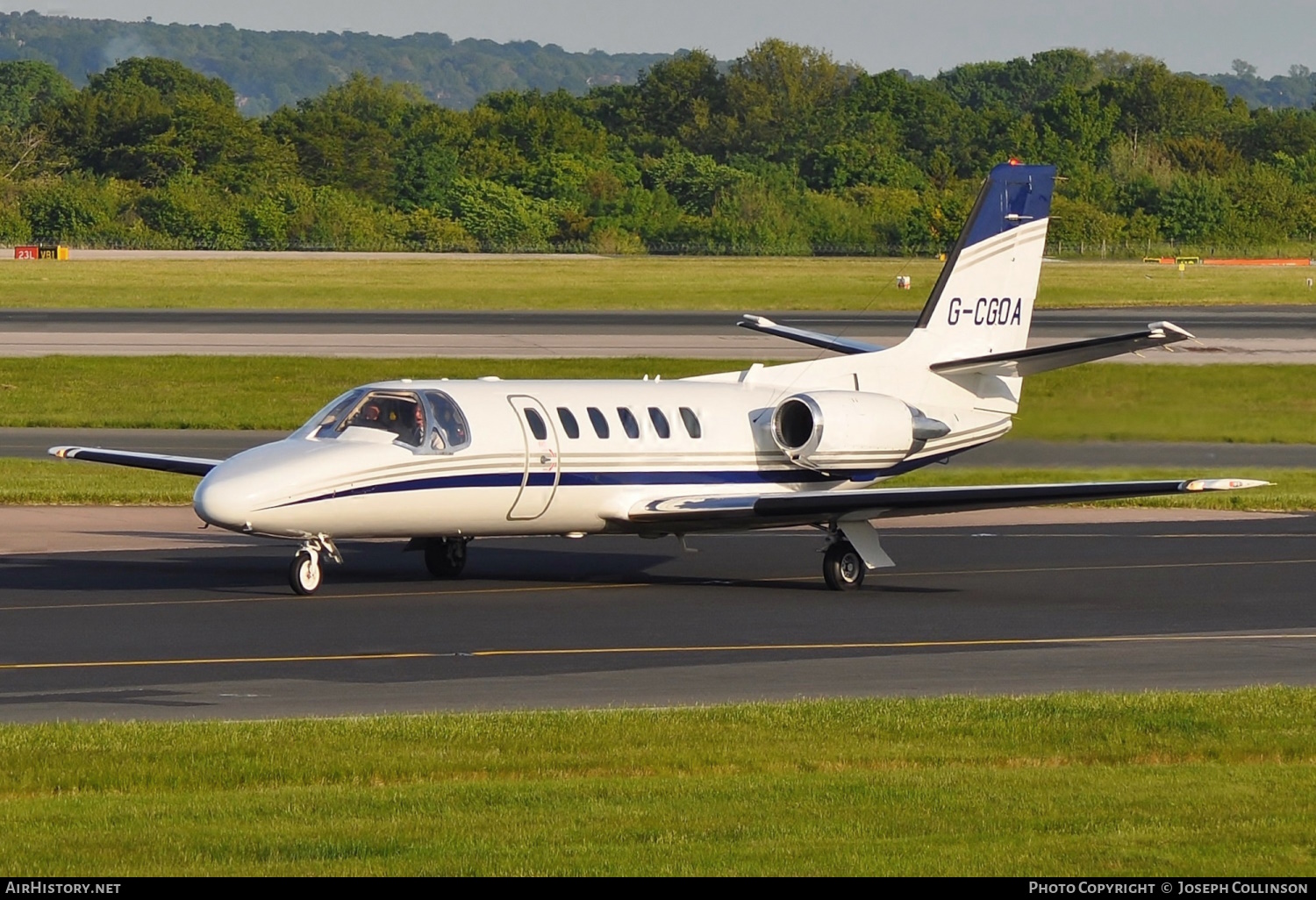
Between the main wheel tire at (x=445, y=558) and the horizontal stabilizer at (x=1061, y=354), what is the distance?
23.6 ft

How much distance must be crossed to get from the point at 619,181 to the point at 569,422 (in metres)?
124

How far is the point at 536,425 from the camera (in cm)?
2445

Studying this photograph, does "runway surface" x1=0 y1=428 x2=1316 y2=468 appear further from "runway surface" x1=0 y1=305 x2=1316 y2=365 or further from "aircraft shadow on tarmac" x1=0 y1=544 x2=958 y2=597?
"runway surface" x1=0 y1=305 x2=1316 y2=365

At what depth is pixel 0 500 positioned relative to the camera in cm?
3288

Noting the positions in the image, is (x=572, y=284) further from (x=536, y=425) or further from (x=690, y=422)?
(x=536, y=425)

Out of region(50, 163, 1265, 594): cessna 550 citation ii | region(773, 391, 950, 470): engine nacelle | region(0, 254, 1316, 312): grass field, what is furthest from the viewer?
region(0, 254, 1316, 312): grass field

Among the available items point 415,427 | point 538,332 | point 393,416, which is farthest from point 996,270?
point 538,332

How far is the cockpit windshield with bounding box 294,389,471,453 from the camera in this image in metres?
23.4

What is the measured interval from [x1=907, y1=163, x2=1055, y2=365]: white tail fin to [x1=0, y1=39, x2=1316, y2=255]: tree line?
92.6 metres

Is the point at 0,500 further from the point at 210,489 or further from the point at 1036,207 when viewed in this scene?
the point at 1036,207

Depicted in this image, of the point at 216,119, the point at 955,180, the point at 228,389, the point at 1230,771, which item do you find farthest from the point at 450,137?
the point at 1230,771

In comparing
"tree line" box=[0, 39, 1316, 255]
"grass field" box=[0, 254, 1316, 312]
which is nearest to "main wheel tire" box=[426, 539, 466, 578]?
"grass field" box=[0, 254, 1316, 312]

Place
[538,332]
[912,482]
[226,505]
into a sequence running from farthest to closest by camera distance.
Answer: [538,332]
[912,482]
[226,505]

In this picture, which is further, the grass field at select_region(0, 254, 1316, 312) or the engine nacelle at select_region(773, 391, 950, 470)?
the grass field at select_region(0, 254, 1316, 312)
